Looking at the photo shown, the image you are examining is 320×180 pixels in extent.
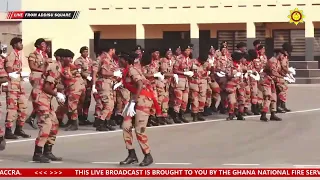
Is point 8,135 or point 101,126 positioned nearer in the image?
point 8,135

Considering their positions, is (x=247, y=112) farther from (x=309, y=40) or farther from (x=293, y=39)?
(x=293, y=39)

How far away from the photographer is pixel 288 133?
15195 mm

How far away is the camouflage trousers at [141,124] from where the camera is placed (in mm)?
10812

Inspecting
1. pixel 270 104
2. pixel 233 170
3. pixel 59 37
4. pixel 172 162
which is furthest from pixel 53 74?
pixel 59 37

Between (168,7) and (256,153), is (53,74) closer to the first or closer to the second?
(256,153)

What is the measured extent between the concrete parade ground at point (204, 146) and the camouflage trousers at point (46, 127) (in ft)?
1.36

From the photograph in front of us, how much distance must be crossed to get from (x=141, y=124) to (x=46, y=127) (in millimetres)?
1643

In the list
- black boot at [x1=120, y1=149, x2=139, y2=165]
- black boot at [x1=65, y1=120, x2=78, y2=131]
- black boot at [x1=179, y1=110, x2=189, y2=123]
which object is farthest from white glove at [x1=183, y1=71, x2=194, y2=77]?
black boot at [x1=120, y1=149, x2=139, y2=165]

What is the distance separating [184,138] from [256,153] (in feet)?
8.54

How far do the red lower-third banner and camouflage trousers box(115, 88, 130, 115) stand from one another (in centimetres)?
538

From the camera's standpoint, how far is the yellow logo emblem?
1485 inches

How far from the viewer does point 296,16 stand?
1491 inches

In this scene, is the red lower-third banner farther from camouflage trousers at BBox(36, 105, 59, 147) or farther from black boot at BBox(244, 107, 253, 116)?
black boot at BBox(244, 107, 253, 116)

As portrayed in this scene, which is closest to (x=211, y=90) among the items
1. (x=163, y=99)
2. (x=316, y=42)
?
(x=163, y=99)
